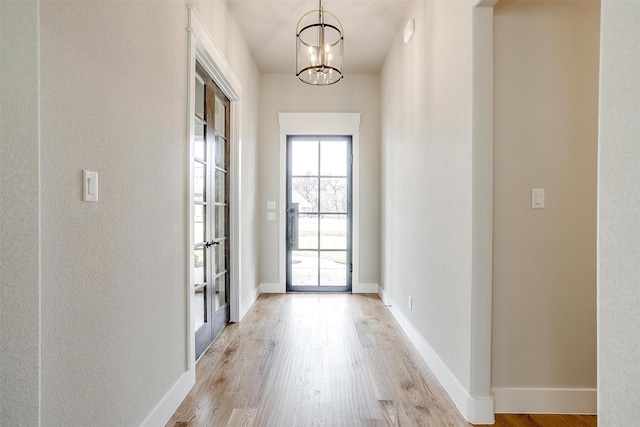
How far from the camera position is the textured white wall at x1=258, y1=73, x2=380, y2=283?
4.64 meters

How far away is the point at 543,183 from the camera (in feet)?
6.11

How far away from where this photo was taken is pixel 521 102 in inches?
72.7

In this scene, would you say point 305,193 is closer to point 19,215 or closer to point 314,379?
point 314,379

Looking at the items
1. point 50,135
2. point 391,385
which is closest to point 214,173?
point 50,135

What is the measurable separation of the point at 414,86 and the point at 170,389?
2799mm

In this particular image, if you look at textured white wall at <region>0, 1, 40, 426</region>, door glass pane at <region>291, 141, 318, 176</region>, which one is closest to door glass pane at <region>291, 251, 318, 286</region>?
door glass pane at <region>291, 141, 318, 176</region>

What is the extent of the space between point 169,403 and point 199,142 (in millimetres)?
1735

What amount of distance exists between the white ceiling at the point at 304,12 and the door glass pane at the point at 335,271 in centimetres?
252

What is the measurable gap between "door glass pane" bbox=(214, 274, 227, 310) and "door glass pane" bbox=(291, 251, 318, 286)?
1.53 meters

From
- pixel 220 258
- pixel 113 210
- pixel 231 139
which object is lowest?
pixel 220 258

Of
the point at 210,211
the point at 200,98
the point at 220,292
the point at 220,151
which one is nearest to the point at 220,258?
the point at 220,292

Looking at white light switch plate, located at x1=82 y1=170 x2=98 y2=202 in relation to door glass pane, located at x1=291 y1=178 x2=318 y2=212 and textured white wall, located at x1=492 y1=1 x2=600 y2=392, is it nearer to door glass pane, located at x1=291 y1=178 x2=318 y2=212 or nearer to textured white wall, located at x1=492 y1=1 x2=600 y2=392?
textured white wall, located at x1=492 y1=1 x2=600 y2=392

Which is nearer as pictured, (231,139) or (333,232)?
(231,139)

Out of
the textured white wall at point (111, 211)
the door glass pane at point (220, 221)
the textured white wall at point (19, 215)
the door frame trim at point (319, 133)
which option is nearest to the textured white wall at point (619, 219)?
the textured white wall at point (19, 215)
